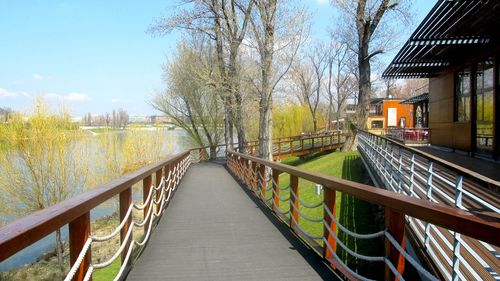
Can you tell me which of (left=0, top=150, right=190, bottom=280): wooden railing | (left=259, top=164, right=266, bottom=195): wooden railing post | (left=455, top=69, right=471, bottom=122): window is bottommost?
(left=259, top=164, right=266, bottom=195): wooden railing post

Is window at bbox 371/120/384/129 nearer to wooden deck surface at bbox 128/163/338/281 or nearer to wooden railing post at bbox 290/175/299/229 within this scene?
wooden deck surface at bbox 128/163/338/281

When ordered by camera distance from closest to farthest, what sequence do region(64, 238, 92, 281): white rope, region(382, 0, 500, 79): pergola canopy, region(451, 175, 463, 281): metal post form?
region(64, 238, 92, 281): white rope, region(451, 175, 463, 281): metal post, region(382, 0, 500, 79): pergola canopy

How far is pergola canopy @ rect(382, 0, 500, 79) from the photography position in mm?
9461

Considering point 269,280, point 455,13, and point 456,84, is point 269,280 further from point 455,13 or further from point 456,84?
point 456,84

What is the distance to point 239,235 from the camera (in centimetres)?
545

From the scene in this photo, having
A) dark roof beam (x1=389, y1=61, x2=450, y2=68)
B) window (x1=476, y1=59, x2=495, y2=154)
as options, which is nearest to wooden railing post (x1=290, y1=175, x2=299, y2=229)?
window (x1=476, y1=59, x2=495, y2=154)

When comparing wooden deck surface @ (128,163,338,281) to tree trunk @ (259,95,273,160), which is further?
tree trunk @ (259,95,273,160)

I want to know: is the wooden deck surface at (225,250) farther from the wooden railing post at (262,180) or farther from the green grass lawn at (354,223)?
the green grass lawn at (354,223)

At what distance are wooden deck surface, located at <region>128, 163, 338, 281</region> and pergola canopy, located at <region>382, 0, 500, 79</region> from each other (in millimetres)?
6540

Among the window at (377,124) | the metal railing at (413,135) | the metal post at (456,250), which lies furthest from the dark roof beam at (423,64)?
the window at (377,124)

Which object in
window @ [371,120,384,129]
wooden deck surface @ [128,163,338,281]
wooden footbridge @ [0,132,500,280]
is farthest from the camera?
window @ [371,120,384,129]

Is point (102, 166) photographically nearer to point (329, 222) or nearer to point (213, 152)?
point (213, 152)

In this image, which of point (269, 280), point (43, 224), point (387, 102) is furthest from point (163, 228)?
point (387, 102)

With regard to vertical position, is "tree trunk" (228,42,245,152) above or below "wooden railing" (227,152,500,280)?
above
